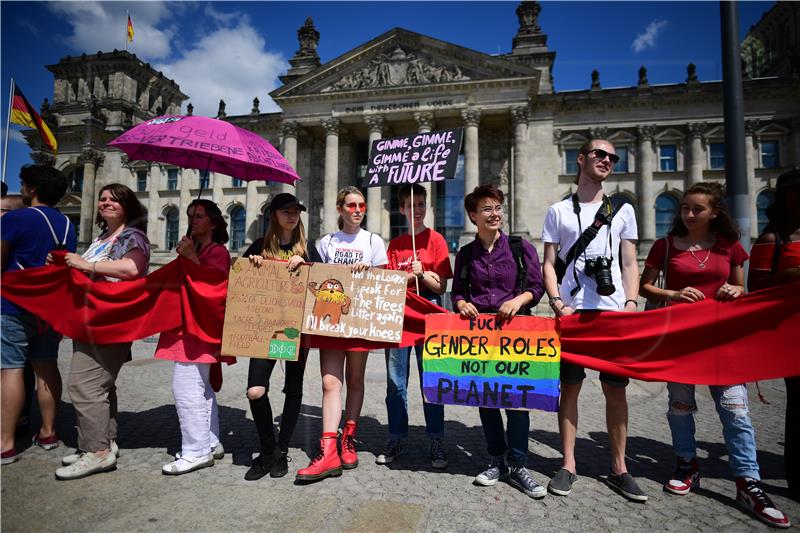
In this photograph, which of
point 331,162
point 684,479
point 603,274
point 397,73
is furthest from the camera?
point 331,162

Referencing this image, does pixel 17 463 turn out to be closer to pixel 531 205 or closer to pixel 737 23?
pixel 737 23

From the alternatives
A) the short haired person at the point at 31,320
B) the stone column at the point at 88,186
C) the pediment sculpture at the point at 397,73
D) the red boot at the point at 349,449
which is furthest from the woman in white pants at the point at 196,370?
the stone column at the point at 88,186

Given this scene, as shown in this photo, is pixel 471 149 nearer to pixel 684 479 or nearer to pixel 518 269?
pixel 518 269

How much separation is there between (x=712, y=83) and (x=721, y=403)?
35.8m

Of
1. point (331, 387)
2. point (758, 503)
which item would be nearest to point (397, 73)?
point (331, 387)

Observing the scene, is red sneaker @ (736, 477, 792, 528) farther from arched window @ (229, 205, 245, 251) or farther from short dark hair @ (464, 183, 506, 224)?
arched window @ (229, 205, 245, 251)

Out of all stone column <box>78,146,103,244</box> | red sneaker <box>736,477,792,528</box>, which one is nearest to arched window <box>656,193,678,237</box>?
red sneaker <box>736,477,792,528</box>

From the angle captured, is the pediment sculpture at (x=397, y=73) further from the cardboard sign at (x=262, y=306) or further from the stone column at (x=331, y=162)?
the cardboard sign at (x=262, y=306)

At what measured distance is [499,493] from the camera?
12.0 ft

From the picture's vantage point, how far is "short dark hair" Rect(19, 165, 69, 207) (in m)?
4.58

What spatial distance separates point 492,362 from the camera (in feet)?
13.0

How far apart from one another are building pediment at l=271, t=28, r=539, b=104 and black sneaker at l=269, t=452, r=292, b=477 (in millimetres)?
31228

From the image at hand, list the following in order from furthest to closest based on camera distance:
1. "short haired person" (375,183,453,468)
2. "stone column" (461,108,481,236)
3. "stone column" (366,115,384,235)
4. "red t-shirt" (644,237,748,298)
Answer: "stone column" (366,115,384,235) → "stone column" (461,108,481,236) → "short haired person" (375,183,453,468) → "red t-shirt" (644,237,748,298)

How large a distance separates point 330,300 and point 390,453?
5.52 ft
